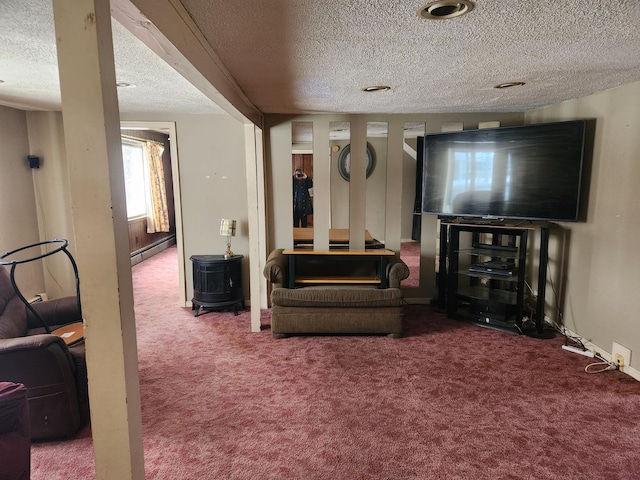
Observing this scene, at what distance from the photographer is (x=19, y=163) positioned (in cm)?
370

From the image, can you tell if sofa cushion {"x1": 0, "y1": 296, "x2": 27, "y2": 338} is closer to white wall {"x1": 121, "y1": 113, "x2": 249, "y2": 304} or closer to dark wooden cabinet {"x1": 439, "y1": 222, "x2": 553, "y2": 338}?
white wall {"x1": 121, "y1": 113, "x2": 249, "y2": 304}

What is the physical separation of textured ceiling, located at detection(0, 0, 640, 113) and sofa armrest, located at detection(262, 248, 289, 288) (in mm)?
1370

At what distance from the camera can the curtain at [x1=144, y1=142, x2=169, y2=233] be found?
707 cm

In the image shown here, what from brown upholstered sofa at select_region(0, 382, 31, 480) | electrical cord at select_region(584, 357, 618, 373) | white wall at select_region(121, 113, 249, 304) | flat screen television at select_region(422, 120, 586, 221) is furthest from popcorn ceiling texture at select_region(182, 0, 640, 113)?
electrical cord at select_region(584, 357, 618, 373)

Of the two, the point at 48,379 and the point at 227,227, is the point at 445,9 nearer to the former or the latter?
the point at 48,379

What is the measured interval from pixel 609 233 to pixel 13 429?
3.63 meters

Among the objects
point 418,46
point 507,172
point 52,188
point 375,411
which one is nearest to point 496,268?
point 507,172

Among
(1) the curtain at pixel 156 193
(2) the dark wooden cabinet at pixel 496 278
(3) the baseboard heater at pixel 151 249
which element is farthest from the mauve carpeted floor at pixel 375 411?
(1) the curtain at pixel 156 193

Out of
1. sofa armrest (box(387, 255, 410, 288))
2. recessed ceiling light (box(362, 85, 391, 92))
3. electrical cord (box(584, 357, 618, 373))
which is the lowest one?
electrical cord (box(584, 357, 618, 373))

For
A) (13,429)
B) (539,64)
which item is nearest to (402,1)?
(539,64)

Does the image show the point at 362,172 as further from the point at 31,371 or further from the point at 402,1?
the point at 31,371

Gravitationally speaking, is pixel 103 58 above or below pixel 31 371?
above

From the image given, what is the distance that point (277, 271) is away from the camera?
336cm

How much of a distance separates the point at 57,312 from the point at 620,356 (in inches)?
156
